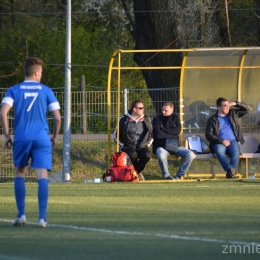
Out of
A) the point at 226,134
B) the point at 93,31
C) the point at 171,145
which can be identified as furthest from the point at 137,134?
the point at 93,31

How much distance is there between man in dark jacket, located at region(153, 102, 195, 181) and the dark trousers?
0.99 ft

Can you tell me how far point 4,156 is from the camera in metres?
22.5

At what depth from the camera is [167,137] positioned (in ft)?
57.5

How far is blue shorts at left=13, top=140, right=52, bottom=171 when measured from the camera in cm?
880

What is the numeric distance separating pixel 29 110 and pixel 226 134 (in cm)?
937

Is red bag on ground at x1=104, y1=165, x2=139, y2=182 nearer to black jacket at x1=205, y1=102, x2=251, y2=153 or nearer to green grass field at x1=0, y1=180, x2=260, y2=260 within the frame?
black jacket at x1=205, y1=102, x2=251, y2=153

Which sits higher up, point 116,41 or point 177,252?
point 116,41

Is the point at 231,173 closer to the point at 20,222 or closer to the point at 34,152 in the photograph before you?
the point at 34,152

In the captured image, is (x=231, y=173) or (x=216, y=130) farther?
(x=216, y=130)

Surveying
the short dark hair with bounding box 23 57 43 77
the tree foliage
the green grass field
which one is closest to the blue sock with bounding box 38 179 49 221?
the green grass field

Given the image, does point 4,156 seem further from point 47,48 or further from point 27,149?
point 47,48

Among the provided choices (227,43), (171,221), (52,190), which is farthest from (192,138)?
Answer: (227,43)

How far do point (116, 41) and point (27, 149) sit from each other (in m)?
38.8

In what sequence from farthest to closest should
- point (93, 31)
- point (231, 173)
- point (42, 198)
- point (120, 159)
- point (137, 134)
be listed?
point (93, 31) → point (137, 134) → point (231, 173) → point (120, 159) → point (42, 198)
